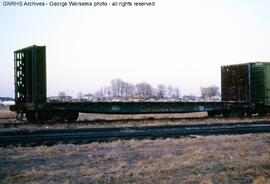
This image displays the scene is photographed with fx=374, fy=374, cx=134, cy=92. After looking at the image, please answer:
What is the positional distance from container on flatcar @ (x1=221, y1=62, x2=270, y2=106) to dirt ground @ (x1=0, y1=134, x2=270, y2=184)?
15461mm

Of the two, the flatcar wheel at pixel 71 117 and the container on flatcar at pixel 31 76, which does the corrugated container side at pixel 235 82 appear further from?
the container on flatcar at pixel 31 76

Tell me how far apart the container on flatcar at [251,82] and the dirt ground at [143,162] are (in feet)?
50.7

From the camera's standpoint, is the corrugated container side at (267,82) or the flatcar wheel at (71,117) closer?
the flatcar wheel at (71,117)

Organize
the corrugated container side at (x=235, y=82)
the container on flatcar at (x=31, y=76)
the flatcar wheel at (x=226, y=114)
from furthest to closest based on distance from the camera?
the corrugated container side at (x=235, y=82), the flatcar wheel at (x=226, y=114), the container on flatcar at (x=31, y=76)

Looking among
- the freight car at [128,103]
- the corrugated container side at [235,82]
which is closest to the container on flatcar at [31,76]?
the freight car at [128,103]

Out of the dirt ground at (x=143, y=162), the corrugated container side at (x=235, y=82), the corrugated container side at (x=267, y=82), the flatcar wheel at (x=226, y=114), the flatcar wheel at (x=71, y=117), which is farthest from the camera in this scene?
the corrugated container side at (x=235, y=82)

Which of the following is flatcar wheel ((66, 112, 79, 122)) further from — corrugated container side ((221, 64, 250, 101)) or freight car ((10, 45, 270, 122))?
corrugated container side ((221, 64, 250, 101))

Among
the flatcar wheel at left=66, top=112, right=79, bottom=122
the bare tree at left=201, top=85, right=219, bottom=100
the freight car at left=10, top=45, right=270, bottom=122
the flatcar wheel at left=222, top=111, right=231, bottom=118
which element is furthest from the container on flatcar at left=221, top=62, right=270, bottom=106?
the bare tree at left=201, top=85, right=219, bottom=100

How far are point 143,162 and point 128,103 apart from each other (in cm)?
1554

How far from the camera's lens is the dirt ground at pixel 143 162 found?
7.85 metres

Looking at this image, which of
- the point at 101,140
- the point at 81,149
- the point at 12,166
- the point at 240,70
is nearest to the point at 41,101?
the point at 101,140

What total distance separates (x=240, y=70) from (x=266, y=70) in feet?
6.77

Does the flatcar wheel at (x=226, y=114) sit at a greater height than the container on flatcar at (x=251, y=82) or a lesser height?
lesser

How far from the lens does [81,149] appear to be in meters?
11.7
